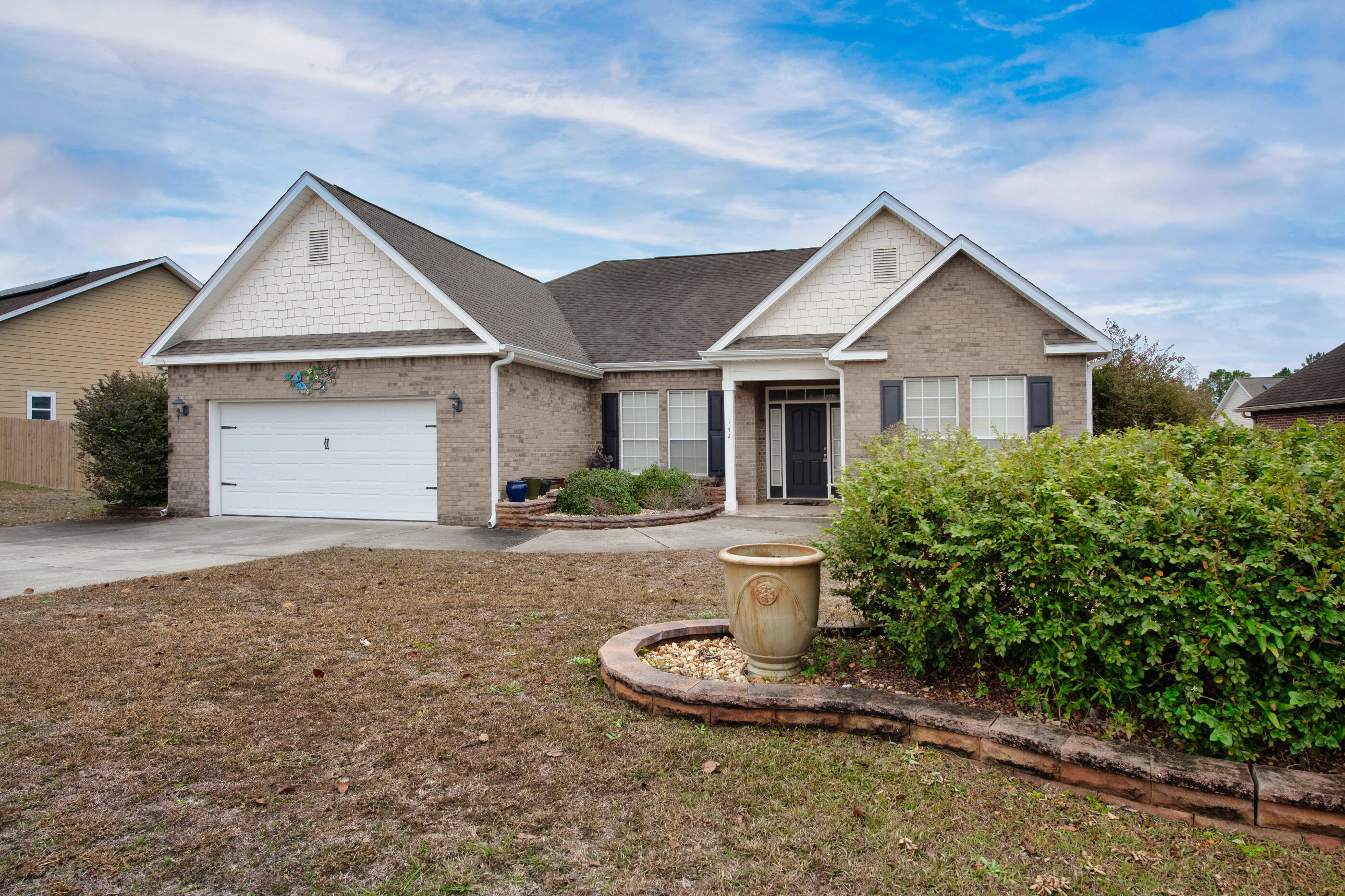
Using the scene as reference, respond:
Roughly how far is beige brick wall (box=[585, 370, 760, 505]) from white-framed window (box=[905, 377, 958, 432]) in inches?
139

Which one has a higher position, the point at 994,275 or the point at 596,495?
the point at 994,275

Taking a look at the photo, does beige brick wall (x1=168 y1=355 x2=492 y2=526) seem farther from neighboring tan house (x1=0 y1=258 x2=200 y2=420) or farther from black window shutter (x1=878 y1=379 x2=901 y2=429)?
neighboring tan house (x1=0 y1=258 x2=200 y2=420)

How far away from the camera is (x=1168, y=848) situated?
110 inches

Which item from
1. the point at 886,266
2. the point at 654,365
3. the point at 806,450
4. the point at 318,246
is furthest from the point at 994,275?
the point at 318,246

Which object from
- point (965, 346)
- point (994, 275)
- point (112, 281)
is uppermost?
point (112, 281)

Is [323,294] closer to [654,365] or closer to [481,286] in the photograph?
[481,286]

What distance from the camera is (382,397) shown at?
1353cm

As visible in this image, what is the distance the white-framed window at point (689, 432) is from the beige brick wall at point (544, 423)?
185 cm

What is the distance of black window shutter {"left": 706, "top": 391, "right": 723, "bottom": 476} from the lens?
15773mm

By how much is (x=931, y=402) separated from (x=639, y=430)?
6.43 metres

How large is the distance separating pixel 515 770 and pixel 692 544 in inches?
293

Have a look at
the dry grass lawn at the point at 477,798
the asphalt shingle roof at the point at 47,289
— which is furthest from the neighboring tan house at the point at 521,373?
the asphalt shingle roof at the point at 47,289

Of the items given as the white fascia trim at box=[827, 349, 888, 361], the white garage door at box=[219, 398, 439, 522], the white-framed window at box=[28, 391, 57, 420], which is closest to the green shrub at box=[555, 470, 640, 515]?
the white garage door at box=[219, 398, 439, 522]

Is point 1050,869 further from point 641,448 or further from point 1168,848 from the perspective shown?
point 641,448
